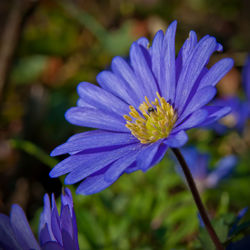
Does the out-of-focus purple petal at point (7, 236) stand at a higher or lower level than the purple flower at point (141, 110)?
lower

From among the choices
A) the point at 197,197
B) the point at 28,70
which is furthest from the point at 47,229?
the point at 28,70

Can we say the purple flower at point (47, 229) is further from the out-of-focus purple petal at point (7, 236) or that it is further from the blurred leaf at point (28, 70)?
the blurred leaf at point (28, 70)

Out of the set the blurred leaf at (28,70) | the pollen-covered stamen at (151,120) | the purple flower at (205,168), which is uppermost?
the blurred leaf at (28,70)

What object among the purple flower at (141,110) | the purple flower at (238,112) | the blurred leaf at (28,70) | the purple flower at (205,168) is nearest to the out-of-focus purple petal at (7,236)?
the purple flower at (141,110)

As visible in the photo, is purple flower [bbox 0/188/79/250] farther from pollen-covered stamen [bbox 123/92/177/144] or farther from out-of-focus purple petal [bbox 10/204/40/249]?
pollen-covered stamen [bbox 123/92/177/144]

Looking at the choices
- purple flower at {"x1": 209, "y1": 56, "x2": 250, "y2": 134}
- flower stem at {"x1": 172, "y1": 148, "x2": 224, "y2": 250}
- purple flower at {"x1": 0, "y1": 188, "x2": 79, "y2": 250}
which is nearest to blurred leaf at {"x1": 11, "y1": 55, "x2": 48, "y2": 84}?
purple flower at {"x1": 209, "y1": 56, "x2": 250, "y2": 134}

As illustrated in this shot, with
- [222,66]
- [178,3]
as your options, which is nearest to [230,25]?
[178,3]

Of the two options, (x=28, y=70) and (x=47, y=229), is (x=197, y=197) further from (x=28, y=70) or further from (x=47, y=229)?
(x=28, y=70)
